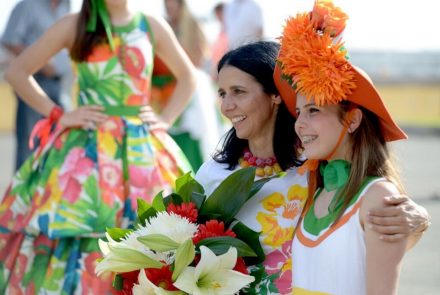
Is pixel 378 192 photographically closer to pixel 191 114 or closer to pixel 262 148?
pixel 262 148

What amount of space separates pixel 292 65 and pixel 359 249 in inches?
24.8

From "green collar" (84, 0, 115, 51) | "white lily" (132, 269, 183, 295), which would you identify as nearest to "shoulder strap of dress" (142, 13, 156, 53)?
"green collar" (84, 0, 115, 51)

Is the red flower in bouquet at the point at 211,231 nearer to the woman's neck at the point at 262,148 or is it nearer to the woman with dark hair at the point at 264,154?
the woman with dark hair at the point at 264,154

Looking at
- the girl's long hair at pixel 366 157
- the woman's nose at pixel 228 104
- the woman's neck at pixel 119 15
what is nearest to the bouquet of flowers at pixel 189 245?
the woman's nose at pixel 228 104

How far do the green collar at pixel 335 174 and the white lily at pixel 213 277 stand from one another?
0.38m

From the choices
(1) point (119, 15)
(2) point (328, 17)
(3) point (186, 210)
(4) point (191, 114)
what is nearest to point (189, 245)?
(3) point (186, 210)

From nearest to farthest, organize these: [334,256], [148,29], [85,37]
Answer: [334,256] → [85,37] → [148,29]

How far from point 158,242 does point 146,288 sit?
152 millimetres

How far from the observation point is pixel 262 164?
13.0 ft

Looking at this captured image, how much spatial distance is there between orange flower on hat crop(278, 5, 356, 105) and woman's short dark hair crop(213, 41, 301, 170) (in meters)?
0.55

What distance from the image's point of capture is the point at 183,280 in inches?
133

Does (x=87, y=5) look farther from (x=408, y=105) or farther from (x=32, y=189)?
(x=408, y=105)

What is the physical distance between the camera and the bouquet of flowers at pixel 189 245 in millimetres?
3422

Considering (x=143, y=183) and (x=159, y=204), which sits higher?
(x=159, y=204)
